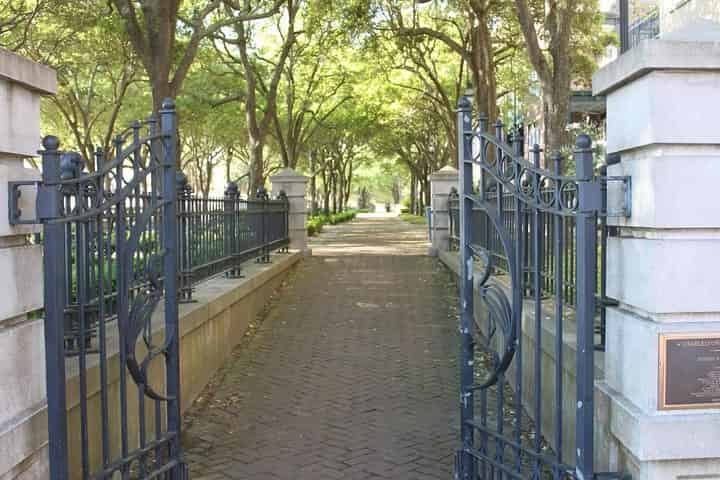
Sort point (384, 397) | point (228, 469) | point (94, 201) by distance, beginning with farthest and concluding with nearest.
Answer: point (384, 397) → point (228, 469) → point (94, 201)

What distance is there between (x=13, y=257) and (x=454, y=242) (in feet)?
44.6

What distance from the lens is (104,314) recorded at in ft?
13.7

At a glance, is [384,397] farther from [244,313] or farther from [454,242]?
[454,242]

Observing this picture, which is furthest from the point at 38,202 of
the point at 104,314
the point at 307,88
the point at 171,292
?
the point at 307,88

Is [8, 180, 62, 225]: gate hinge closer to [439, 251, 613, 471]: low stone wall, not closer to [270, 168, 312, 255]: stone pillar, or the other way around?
[439, 251, 613, 471]: low stone wall

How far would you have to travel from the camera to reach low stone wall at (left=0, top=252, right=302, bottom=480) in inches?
137

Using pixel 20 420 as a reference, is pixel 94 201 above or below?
above

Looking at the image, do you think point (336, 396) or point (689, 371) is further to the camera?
point (336, 396)

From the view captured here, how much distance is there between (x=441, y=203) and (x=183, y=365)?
485 inches

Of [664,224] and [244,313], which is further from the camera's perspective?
[244,313]

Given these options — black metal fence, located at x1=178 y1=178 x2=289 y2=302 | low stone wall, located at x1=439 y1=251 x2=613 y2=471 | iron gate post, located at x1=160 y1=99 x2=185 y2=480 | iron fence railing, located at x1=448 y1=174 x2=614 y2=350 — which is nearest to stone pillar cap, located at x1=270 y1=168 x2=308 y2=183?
black metal fence, located at x1=178 y1=178 x2=289 y2=302

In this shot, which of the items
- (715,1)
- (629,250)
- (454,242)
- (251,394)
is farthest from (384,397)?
(715,1)

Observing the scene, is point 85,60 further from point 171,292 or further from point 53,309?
point 53,309

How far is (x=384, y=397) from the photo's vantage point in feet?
23.3
